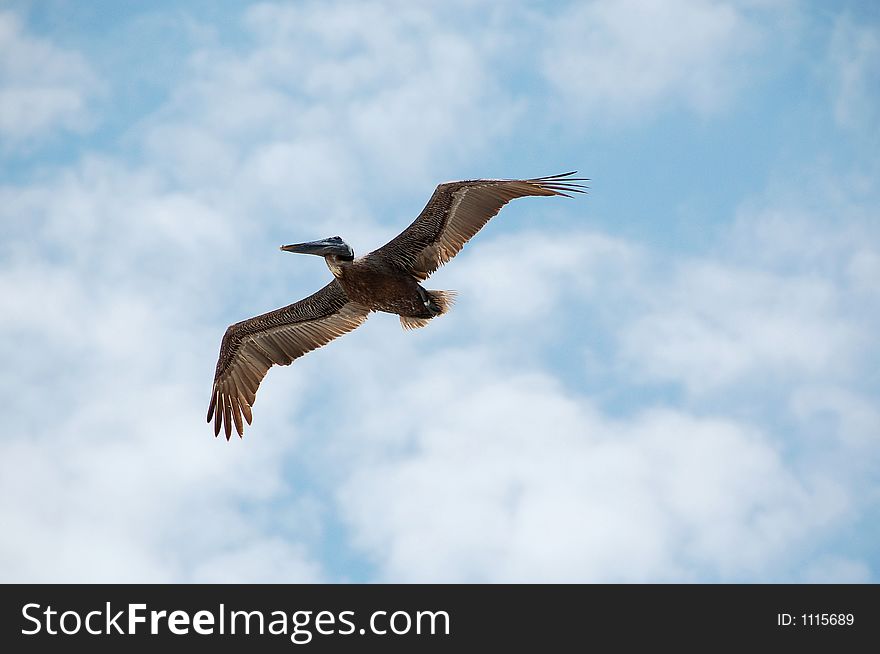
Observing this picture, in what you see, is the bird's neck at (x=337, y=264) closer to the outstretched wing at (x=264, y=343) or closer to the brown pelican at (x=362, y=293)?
the brown pelican at (x=362, y=293)

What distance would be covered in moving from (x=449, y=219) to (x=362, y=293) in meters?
2.20

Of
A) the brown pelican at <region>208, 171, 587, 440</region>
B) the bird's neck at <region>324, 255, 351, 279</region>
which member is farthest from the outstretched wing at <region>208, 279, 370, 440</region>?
the bird's neck at <region>324, 255, 351, 279</region>

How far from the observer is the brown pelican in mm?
20734

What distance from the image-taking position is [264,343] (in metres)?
23.5

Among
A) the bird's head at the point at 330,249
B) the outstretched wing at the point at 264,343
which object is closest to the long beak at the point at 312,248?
the bird's head at the point at 330,249

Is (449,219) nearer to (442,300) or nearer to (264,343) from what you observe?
(442,300)

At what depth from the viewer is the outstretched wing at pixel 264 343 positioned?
2316cm

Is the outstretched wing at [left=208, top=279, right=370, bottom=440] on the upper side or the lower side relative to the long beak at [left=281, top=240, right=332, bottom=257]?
lower

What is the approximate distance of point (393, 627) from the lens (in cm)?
1825

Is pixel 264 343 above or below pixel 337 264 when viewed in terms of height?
below

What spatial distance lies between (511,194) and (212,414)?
24.6 ft

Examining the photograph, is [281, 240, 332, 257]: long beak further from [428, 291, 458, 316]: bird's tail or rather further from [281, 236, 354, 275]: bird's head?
[428, 291, 458, 316]: bird's tail

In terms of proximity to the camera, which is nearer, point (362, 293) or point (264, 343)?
point (362, 293)

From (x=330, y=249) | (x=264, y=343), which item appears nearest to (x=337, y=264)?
(x=330, y=249)
